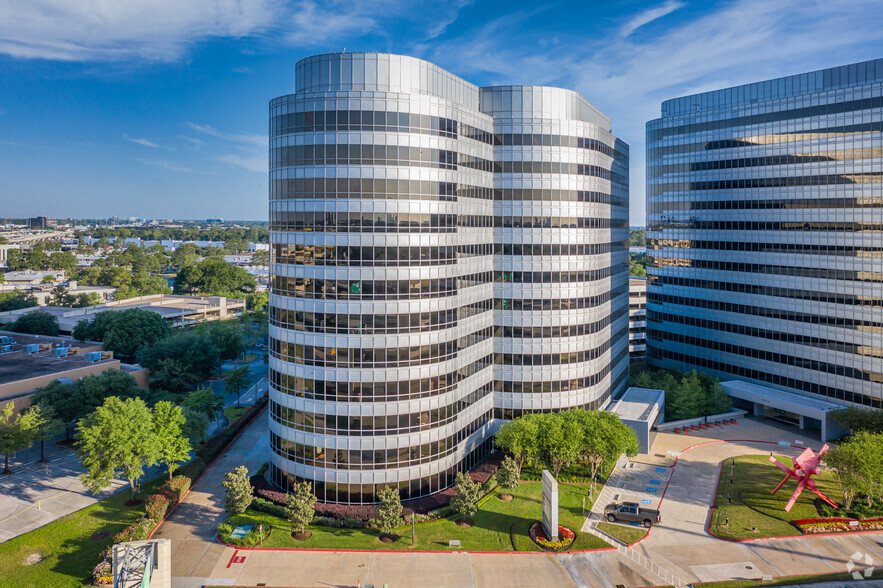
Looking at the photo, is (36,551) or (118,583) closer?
(118,583)

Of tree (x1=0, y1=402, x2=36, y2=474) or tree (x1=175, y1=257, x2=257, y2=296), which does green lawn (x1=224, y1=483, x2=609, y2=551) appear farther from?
tree (x1=175, y1=257, x2=257, y2=296)

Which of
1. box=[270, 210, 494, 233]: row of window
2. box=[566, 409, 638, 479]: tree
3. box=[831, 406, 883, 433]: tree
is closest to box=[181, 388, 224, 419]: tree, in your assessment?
box=[270, 210, 494, 233]: row of window

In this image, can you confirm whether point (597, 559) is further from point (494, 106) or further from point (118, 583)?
point (494, 106)

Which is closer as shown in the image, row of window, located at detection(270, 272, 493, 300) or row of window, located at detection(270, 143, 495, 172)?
row of window, located at detection(270, 143, 495, 172)

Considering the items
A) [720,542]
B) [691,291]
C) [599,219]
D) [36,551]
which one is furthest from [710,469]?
[36,551]

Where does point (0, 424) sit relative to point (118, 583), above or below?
above
